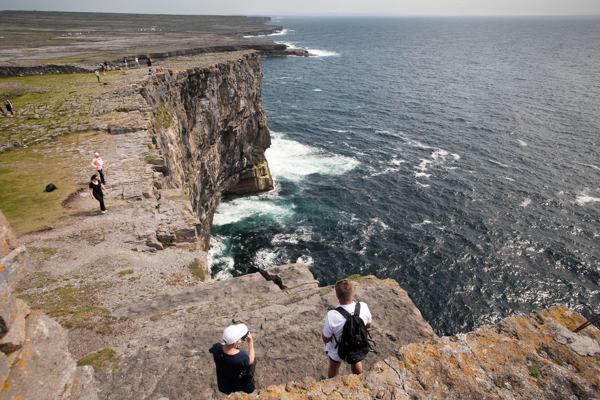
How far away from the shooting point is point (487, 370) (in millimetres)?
5414

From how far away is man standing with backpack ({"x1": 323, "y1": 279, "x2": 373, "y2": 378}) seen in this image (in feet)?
20.9

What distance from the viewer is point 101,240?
45.8 ft

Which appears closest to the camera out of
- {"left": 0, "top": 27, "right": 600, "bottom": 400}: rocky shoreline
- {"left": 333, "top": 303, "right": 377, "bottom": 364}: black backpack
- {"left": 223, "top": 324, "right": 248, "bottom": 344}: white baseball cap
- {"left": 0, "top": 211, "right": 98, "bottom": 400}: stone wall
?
{"left": 0, "top": 211, "right": 98, "bottom": 400}: stone wall

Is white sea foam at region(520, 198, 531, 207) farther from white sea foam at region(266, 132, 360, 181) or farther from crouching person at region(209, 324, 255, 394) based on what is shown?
crouching person at region(209, 324, 255, 394)

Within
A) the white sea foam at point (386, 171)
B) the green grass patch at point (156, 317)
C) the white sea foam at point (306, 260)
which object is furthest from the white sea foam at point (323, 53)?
the green grass patch at point (156, 317)

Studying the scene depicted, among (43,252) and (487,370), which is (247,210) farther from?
(487,370)

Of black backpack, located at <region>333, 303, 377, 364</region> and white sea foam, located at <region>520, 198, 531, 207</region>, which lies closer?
black backpack, located at <region>333, 303, 377, 364</region>

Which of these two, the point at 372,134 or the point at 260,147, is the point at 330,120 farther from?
the point at 260,147

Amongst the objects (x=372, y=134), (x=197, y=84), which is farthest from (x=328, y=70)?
(x=197, y=84)

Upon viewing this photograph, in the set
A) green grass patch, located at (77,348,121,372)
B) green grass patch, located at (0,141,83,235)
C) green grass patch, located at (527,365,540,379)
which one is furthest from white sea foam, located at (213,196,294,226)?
green grass patch, located at (527,365,540,379)

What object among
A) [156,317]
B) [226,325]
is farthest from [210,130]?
[226,325]

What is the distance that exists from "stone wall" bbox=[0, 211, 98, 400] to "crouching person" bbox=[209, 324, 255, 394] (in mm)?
2598

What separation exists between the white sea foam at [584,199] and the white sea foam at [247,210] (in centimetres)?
3578

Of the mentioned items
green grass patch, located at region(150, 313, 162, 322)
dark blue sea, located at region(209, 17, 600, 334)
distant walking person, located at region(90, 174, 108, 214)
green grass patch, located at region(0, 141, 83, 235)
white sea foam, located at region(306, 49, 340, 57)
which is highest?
distant walking person, located at region(90, 174, 108, 214)
